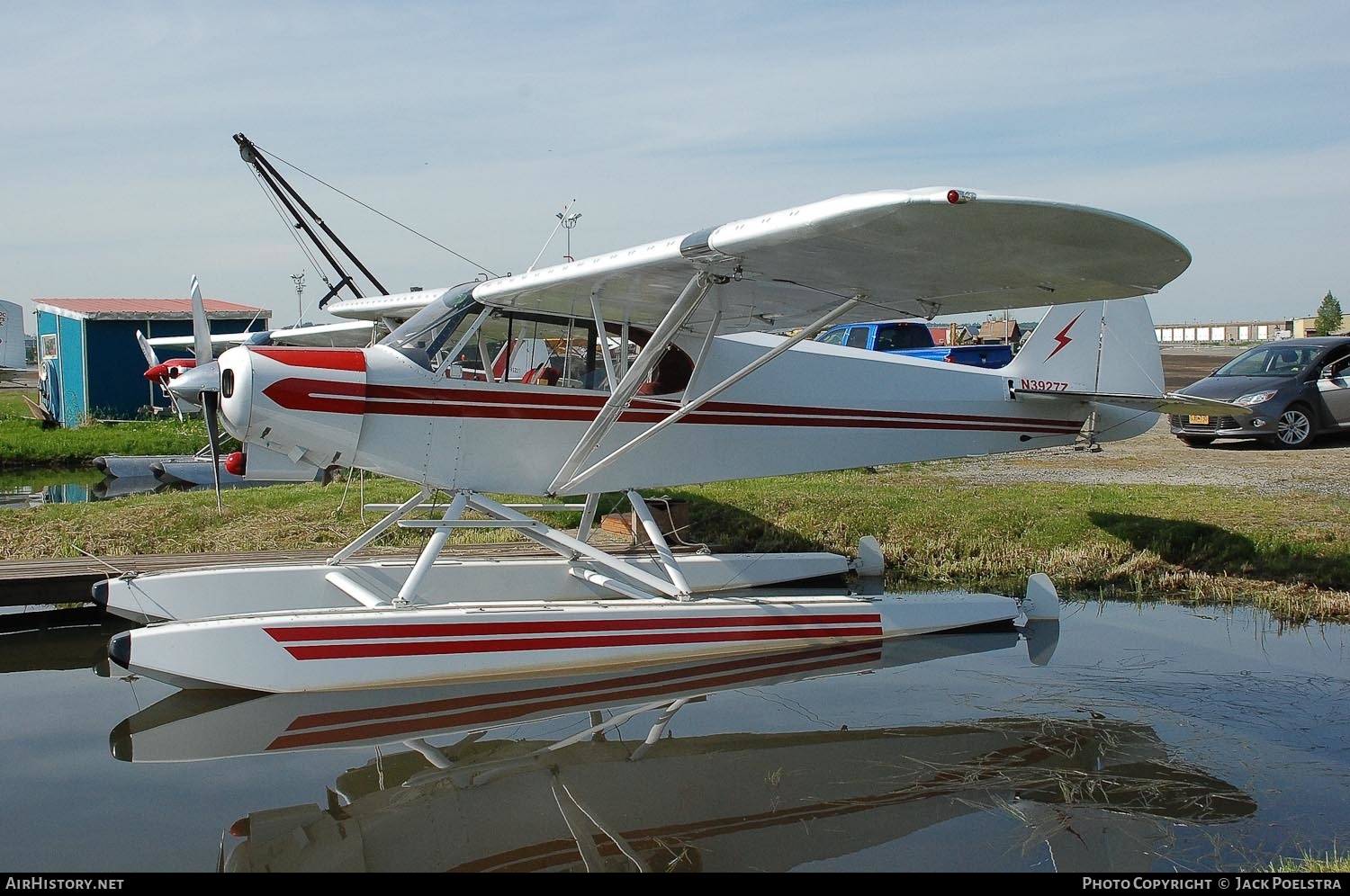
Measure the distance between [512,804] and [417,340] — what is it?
11.5 feet

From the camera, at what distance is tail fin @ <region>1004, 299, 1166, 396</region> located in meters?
9.23

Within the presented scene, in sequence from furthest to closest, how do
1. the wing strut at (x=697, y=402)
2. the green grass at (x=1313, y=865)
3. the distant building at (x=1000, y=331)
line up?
1. the distant building at (x=1000, y=331)
2. the wing strut at (x=697, y=402)
3. the green grass at (x=1313, y=865)

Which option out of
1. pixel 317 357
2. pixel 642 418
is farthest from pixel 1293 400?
pixel 317 357

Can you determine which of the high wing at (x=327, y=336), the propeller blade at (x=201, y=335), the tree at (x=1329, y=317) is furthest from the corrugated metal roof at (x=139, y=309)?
the tree at (x=1329, y=317)

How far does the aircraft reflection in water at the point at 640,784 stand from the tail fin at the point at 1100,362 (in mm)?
4373

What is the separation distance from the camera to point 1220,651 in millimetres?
6863

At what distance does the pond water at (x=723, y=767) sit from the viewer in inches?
156

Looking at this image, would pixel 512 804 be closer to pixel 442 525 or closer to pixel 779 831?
pixel 779 831

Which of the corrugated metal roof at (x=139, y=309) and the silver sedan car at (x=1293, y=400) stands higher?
the corrugated metal roof at (x=139, y=309)

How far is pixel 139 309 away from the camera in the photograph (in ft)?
87.0

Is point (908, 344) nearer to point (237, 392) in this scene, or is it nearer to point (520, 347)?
point (520, 347)

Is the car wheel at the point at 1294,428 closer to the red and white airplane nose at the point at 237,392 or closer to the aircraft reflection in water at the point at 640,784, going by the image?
the aircraft reflection in water at the point at 640,784

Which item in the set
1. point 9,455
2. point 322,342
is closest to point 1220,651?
point 322,342

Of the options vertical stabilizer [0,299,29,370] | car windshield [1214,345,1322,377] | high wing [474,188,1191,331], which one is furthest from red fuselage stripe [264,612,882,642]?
vertical stabilizer [0,299,29,370]
